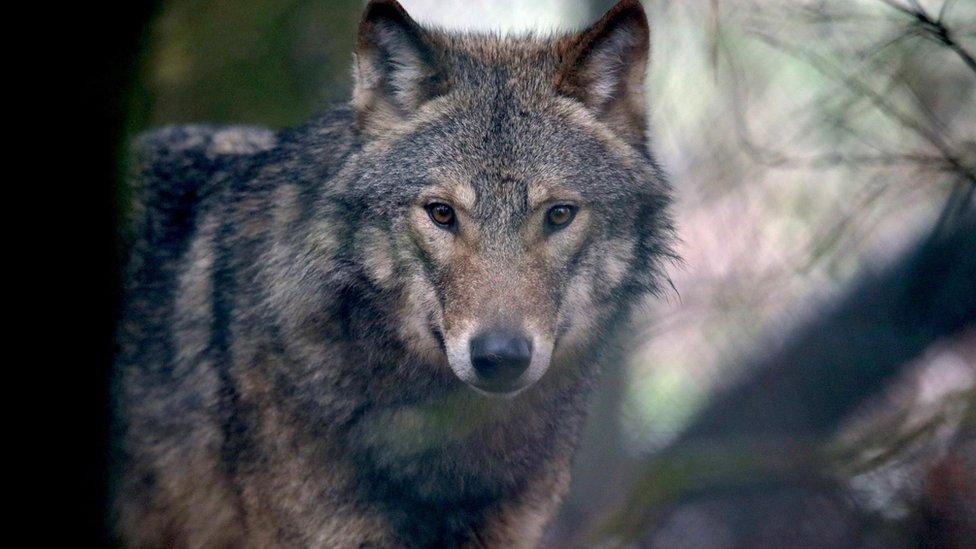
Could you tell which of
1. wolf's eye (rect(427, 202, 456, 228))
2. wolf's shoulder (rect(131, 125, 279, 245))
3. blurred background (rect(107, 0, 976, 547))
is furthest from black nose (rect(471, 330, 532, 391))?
blurred background (rect(107, 0, 976, 547))

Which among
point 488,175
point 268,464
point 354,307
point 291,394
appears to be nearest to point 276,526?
point 268,464

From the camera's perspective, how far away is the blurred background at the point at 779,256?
4242mm

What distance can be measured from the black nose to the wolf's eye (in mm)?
419

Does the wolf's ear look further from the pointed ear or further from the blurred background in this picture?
the blurred background

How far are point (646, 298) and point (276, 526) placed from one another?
61.8 inches

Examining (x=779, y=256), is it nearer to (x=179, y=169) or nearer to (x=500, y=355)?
(x=500, y=355)

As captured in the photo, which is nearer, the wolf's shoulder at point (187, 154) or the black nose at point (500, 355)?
the black nose at point (500, 355)

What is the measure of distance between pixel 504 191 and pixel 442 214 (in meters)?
0.21

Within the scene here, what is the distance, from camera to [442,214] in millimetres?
3010

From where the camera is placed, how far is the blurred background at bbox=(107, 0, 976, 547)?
4.24 meters

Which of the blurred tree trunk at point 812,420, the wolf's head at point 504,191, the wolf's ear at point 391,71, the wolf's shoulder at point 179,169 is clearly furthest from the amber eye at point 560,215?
the blurred tree trunk at point 812,420

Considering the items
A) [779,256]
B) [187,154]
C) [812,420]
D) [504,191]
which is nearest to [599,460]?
[812,420]

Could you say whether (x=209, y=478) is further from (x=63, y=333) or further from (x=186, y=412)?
(x=63, y=333)

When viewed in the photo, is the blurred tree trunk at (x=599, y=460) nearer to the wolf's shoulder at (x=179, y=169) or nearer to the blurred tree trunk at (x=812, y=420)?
the blurred tree trunk at (x=812, y=420)
